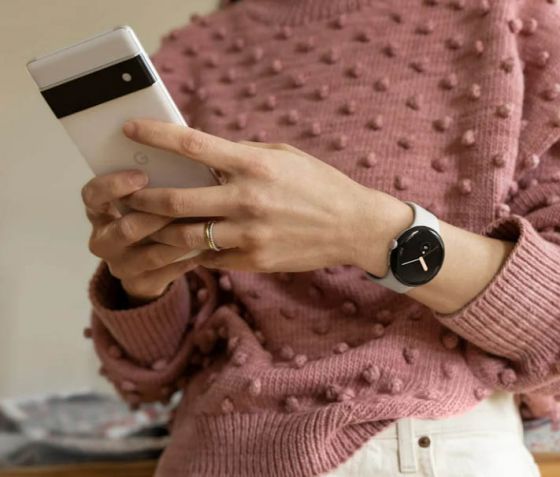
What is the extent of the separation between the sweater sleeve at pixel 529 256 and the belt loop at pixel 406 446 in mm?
89

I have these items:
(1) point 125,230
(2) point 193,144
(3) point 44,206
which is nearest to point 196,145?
(2) point 193,144

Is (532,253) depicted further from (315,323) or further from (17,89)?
(17,89)

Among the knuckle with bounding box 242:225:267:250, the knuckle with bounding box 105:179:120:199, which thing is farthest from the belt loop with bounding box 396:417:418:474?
the knuckle with bounding box 105:179:120:199

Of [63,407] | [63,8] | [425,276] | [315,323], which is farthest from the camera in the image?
[63,407]

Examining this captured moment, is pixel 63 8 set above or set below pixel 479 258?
above

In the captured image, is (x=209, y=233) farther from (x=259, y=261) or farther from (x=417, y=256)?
(x=417, y=256)

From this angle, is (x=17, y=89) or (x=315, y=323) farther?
(x=17, y=89)

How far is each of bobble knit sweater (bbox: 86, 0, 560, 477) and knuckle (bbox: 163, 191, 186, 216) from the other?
212mm

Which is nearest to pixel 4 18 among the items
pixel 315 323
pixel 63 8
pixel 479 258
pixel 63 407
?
pixel 63 8

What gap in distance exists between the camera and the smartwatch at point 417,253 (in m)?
0.56

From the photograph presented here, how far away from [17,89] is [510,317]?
1029mm

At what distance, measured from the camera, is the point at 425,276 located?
1.87 feet

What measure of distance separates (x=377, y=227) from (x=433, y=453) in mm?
214

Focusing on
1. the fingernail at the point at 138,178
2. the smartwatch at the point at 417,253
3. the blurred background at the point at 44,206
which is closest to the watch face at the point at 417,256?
the smartwatch at the point at 417,253
